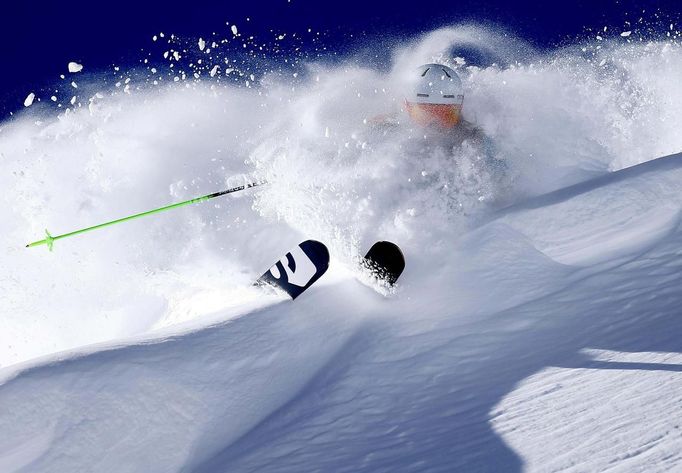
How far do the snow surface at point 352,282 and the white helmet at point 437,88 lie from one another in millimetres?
452

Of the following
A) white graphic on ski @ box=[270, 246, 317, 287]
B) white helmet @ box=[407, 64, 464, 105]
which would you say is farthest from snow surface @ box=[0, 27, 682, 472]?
white helmet @ box=[407, 64, 464, 105]

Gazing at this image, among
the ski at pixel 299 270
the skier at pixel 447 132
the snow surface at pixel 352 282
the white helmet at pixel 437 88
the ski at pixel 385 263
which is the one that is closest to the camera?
the snow surface at pixel 352 282

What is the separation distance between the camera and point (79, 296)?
6148 mm

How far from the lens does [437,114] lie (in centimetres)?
581

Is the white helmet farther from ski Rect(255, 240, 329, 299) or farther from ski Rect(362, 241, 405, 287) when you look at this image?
ski Rect(255, 240, 329, 299)

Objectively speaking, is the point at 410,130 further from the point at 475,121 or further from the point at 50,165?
the point at 50,165

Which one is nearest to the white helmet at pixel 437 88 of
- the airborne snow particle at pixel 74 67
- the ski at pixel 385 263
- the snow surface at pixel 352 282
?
the snow surface at pixel 352 282

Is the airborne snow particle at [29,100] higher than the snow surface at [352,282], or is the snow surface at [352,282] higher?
the airborne snow particle at [29,100]

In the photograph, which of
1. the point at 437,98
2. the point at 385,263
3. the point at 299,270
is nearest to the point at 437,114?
the point at 437,98

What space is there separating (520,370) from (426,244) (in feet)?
6.71

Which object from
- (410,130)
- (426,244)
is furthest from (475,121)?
(426,244)

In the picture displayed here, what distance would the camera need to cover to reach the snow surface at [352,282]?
7.97 feet

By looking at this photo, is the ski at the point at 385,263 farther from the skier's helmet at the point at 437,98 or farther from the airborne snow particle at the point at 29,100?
the airborne snow particle at the point at 29,100

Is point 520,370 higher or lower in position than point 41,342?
lower
